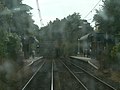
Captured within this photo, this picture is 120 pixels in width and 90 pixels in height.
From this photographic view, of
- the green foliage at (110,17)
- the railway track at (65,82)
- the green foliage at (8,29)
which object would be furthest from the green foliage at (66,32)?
the railway track at (65,82)

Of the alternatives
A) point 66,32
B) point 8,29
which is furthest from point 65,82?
point 66,32

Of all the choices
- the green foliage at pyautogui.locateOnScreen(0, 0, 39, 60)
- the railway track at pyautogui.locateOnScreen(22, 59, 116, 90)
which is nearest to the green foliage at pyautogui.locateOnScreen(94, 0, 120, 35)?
the green foliage at pyautogui.locateOnScreen(0, 0, 39, 60)

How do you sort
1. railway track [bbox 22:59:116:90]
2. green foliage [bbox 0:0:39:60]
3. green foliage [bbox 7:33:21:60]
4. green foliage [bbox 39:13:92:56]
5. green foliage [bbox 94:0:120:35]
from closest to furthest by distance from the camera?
railway track [bbox 22:59:116:90]
green foliage [bbox 0:0:39:60]
green foliage [bbox 7:33:21:60]
green foliage [bbox 94:0:120:35]
green foliage [bbox 39:13:92:56]

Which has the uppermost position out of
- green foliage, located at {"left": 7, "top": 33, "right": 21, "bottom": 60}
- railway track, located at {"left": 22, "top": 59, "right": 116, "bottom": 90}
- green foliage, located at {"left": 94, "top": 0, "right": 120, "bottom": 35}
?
green foliage, located at {"left": 94, "top": 0, "right": 120, "bottom": 35}

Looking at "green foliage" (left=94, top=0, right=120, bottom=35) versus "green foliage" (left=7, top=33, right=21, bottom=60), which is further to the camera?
"green foliage" (left=94, top=0, right=120, bottom=35)

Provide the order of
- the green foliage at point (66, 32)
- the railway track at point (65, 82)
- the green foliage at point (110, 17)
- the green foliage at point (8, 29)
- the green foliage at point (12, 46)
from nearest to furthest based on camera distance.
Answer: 1. the railway track at point (65, 82)
2. the green foliage at point (8, 29)
3. the green foliage at point (12, 46)
4. the green foliage at point (110, 17)
5. the green foliage at point (66, 32)

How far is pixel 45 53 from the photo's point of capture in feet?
347

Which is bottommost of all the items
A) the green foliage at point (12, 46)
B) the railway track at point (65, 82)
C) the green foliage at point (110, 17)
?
the railway track at point (65, 82)

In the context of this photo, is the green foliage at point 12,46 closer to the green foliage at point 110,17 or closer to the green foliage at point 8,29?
the green foliage at point 8,29

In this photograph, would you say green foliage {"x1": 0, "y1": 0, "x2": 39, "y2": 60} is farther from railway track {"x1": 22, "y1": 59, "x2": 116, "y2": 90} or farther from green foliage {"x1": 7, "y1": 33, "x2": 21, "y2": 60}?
railway track {"x1": 22, "y1": 59, "x2": 116, "y2": 90}

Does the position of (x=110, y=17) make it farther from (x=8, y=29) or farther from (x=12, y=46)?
(x=12, y=46)

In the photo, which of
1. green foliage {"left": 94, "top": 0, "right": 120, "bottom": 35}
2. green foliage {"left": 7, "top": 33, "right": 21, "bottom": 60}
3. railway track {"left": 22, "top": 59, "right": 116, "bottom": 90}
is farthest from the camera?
green foliage {"left": 94, "top": 0, "right": 120, "bottom": 35}

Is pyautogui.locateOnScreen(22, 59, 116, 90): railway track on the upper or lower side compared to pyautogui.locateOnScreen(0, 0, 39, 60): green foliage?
lower

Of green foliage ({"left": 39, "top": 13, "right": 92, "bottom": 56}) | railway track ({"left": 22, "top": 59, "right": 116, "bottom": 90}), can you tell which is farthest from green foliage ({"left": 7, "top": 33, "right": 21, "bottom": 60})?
green foliage ({"left": 39, "top": 13, "right": 92, "bottom": 56})
